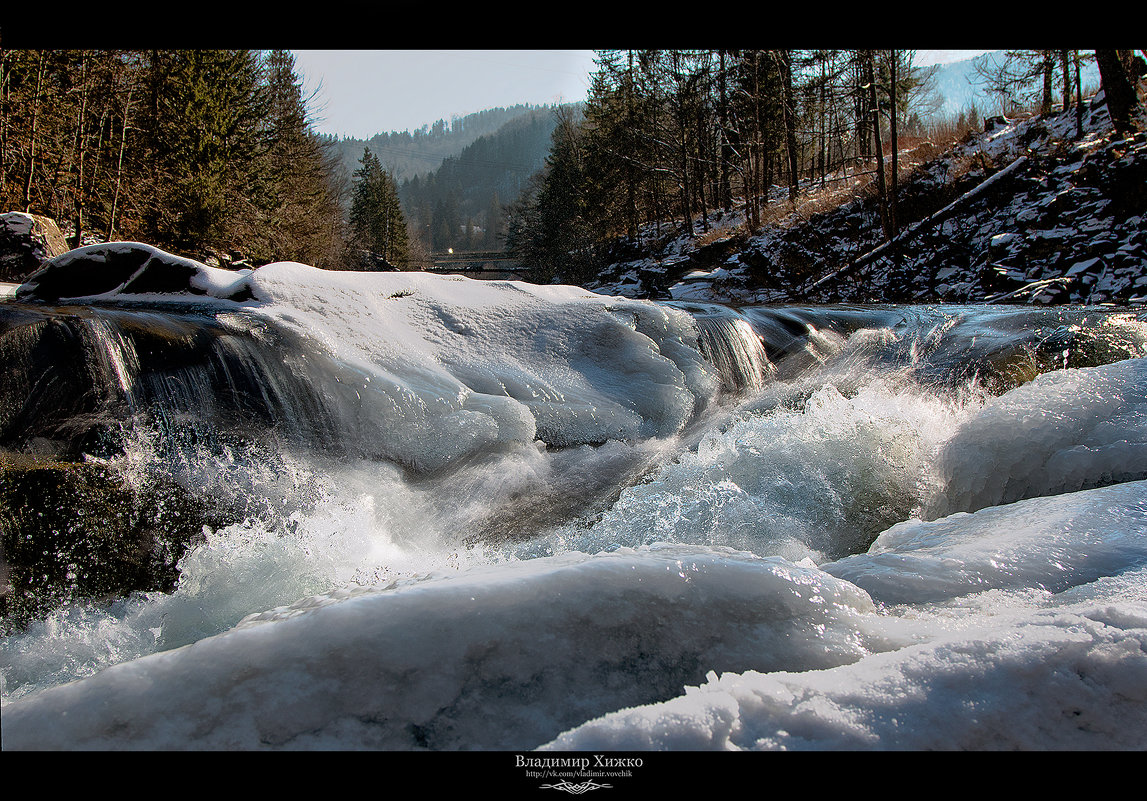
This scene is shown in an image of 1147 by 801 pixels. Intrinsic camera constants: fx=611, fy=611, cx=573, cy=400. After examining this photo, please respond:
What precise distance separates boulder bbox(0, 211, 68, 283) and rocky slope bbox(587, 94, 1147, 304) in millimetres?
12658

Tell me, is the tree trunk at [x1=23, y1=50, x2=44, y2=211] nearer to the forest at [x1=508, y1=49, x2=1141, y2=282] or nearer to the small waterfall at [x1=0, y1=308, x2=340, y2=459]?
the small waterfall at [x1=0, y1=308, x2=340, y2=459]

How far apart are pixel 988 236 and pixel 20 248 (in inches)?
662

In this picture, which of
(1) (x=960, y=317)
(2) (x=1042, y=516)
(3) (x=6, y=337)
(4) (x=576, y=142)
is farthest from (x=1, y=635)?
(4) (x=576, y=142)

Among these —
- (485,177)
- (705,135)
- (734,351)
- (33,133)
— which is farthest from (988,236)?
(485,177)

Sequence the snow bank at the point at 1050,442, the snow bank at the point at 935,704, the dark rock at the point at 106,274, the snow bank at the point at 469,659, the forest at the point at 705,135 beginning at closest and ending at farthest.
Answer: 1. the snow bank at the point at 935,704
2. the snow bank at the point at 469,659
3. the snow bank at the point at 1050,442
4. the dark rock at the point at 106,274
5. the forest at the point at 705,135

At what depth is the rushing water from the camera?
120 centimetres

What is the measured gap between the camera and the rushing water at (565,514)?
1.20m

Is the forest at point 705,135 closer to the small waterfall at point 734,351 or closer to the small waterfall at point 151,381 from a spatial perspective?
the small waterfall at point 734,351

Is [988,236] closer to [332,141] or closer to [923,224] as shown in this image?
[923,224]

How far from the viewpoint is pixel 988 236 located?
42.3 feet

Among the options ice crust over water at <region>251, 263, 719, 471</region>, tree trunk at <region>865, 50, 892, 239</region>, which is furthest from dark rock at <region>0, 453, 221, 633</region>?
tree trunk at <region>865, 50, 892, 239</region>

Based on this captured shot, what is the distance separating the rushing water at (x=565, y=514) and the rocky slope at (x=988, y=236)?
5.42 metres

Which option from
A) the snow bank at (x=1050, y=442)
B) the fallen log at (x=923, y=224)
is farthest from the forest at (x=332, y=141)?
the snow bank at (x=1050, y=442)

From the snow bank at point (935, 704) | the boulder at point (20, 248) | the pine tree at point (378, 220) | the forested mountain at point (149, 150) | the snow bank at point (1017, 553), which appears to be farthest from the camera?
the pine tree at point (378, 220)
